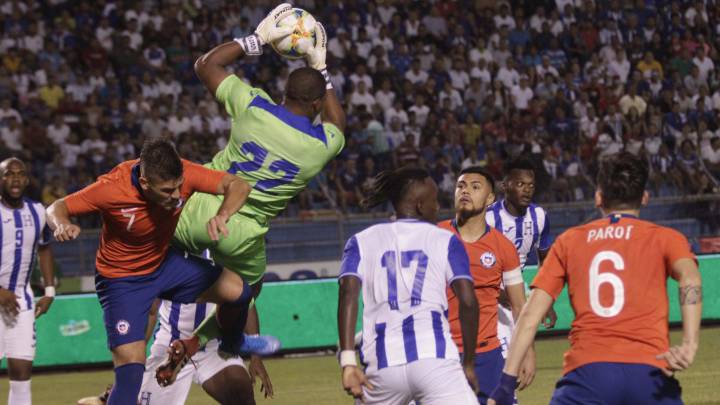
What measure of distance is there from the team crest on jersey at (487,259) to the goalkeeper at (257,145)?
1363 mm

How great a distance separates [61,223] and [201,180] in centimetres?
93

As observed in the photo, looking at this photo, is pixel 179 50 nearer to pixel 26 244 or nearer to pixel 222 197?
pixel 26 244

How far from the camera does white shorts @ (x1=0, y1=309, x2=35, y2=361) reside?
10812mm

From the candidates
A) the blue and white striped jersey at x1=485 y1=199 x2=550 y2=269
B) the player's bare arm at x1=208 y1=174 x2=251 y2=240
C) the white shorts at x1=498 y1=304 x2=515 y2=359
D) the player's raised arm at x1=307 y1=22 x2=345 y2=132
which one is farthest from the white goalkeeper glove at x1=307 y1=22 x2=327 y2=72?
the blue and white striped jersey at x1=485 y1=199 x2=550 y2=269

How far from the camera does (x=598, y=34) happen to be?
→ 85.8 feet

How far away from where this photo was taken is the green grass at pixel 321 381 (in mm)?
11844

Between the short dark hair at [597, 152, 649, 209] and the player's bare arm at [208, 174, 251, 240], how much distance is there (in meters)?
2.56

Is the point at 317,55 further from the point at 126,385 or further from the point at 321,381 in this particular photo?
the point at 321,381

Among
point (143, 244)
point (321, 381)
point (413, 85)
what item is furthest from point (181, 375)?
point (413, 85)

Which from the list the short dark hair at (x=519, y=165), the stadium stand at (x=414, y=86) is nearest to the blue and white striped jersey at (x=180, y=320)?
the short dark hair at (x=519, y=165)

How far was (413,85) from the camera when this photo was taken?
23125mm

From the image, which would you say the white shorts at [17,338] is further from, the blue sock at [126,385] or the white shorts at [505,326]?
the white shorts at [505,326]

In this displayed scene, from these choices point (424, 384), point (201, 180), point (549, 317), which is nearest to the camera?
point (424, 384)

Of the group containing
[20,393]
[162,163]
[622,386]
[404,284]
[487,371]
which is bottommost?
[20,393]
